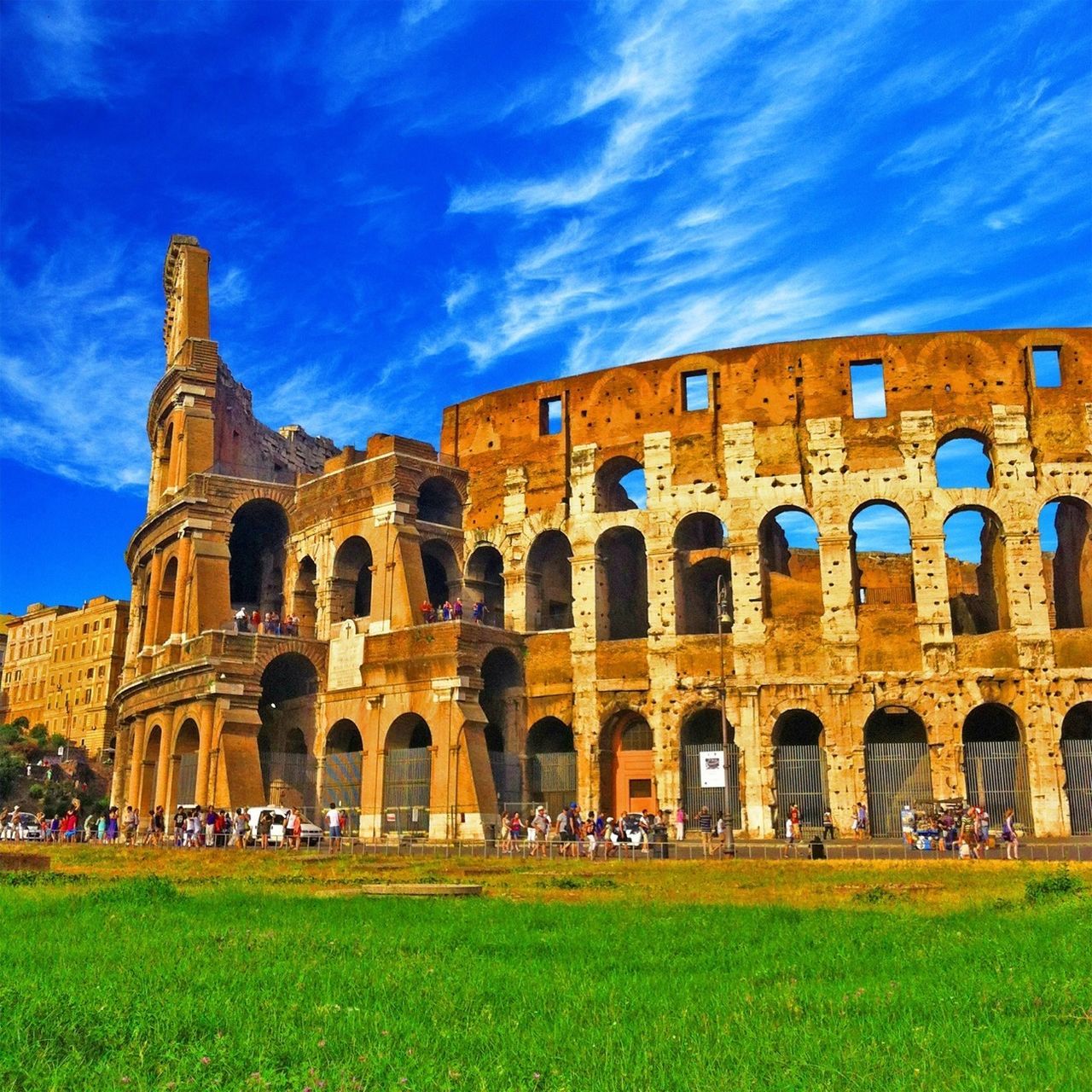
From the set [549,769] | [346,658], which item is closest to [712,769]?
[549,769]

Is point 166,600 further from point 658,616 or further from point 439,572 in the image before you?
point 658,616

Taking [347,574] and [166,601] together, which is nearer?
[347,574]

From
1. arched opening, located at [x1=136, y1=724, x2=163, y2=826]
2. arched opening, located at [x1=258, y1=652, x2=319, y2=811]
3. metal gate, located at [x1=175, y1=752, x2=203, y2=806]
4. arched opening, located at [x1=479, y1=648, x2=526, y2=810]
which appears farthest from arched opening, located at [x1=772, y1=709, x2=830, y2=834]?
arched opening, located at [x1=136, y1=724, x2=163, y2=826]

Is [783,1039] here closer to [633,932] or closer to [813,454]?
[633,932]

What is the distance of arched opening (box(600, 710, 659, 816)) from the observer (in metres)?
32.6

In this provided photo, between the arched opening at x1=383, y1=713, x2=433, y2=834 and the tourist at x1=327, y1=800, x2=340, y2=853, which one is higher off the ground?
Result: the arched opening at x1=383, y1=713, x2=433, y2=834

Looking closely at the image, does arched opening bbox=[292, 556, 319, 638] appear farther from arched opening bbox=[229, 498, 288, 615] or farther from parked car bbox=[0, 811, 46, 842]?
parked car bbox=[0, 811, 46, 842]

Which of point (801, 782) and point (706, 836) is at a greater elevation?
point (801, 782)

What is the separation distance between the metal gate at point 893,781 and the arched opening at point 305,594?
57.9 ft

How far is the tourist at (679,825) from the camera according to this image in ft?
98.6

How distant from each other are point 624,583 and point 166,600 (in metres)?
14.9

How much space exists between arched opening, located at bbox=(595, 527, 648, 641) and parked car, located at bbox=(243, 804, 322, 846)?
955cm

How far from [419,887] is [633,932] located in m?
5.61

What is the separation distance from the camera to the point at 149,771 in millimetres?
38781
